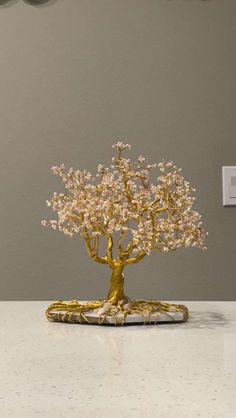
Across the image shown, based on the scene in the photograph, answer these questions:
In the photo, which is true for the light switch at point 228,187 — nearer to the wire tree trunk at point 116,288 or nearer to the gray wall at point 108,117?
the gray wall at point 108,117

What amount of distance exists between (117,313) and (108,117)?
1055 millimetres

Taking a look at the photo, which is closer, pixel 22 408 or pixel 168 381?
pixel 22 408

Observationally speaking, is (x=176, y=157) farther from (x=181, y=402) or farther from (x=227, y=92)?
(x=181, y=402)

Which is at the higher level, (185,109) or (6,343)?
(185,109)

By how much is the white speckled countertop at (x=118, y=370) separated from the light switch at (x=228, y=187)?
90 cm

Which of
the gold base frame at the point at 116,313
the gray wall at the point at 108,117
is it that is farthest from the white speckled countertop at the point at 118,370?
the gray wall at the point at 108,117

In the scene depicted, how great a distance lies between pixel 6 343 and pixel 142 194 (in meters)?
0.38

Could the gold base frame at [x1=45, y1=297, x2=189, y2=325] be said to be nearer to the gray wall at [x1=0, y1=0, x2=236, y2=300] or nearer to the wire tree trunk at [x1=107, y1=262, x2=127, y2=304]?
the wire tree trunk at [x1=107, y1=262, x2=127, y2=304]

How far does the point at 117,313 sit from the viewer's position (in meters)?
1.28

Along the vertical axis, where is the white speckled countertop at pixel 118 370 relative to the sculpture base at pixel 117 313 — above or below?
below

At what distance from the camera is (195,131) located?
2.22 meters

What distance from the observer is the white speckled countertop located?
2.40ft

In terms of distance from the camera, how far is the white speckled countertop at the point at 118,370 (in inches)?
28.8

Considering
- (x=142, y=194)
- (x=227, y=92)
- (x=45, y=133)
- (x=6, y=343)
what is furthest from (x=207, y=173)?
(x=6, y=343)
